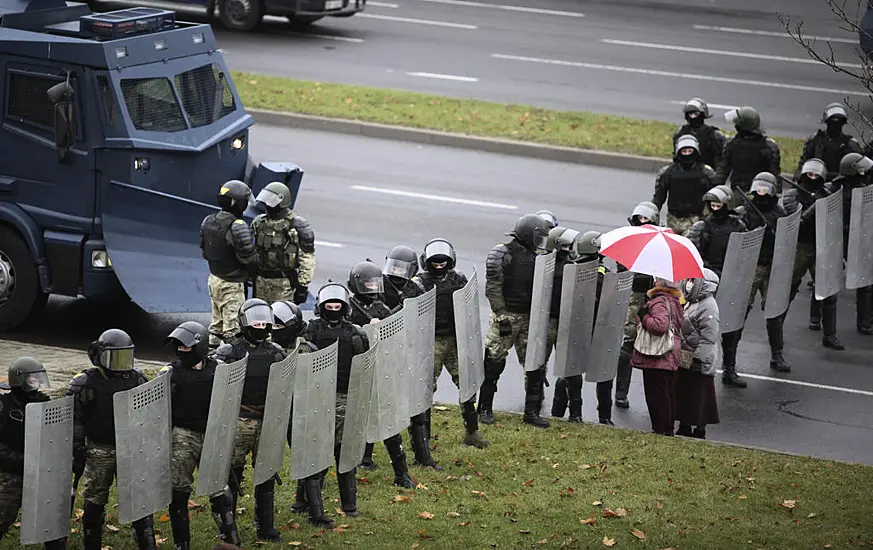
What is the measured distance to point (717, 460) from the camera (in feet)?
38.2

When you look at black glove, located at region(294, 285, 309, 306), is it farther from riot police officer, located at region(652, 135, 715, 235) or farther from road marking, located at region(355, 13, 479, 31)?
road marking, located at region(355, 13, 479, 31)

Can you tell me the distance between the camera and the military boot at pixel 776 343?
1459 centimetres

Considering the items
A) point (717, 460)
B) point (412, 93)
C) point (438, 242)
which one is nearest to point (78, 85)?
point (438, 242)

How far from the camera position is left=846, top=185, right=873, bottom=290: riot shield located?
15297mm

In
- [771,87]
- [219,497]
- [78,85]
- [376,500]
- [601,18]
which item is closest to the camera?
[219,497]

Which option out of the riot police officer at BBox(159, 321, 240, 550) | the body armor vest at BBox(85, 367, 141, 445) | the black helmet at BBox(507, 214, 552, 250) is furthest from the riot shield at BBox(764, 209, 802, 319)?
the body armor vest at BBox(85, 367, 141, 445)

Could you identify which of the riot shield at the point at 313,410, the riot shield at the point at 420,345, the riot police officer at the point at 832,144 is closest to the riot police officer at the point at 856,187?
the riot police officer at the point at 832,144

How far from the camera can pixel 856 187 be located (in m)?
15.5

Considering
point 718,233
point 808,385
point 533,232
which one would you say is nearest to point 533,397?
point 533,232

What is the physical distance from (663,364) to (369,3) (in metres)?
20.2

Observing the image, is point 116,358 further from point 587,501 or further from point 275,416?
point 587,501

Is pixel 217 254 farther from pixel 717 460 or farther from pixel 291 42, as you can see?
pixel 291 42

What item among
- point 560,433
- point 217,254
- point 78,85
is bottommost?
point 560,433

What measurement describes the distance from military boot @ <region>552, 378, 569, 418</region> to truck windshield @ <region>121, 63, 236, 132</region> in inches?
176
